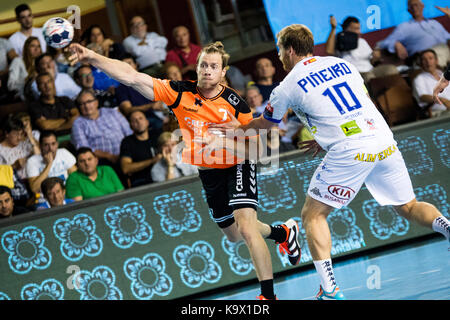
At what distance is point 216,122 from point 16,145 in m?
4.04

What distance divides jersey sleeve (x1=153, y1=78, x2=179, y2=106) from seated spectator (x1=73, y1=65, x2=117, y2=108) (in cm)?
386

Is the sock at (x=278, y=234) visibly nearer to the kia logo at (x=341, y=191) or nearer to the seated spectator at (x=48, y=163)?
the kia logo at (x=341, y=191)

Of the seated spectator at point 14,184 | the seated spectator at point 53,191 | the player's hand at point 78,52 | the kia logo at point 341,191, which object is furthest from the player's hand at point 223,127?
the seated spectator at point 14,184

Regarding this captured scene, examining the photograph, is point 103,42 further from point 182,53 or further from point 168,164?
point 168,164

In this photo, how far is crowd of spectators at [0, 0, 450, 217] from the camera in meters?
7.95

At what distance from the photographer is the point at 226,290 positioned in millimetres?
7602

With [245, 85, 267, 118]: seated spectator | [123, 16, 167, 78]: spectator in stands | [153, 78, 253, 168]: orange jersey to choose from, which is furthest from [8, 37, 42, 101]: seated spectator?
[153, 78, 253, 168]: orange jersey

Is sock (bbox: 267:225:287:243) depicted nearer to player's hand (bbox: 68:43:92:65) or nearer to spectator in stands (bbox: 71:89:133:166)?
player's hand (bbox: 68:43:92:65)

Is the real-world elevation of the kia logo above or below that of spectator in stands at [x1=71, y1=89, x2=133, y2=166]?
below

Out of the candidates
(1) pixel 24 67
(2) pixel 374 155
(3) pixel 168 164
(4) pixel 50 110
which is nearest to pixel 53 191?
(3) pixel 168 164

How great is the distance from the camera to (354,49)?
921cm

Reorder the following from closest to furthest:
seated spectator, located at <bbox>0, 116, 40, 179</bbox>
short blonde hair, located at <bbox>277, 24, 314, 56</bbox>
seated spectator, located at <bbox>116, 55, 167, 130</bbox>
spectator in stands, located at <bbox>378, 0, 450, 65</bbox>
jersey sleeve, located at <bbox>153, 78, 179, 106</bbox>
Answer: short blonde hair, located at <bbox>277, 24, 314, 56</bbox> → jersey sleeve, located at <bbox>153, 78, 179, 106</bbox> → seated spectator, located at <bbox>0, 116, 40, 179</bbox> → seated spectator, located at <bbox>116, 55, 167, 130</bbox> → spectator in stands, located at <bbox>378, 0, 450, 65</bbox>

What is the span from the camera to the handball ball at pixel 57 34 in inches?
194
